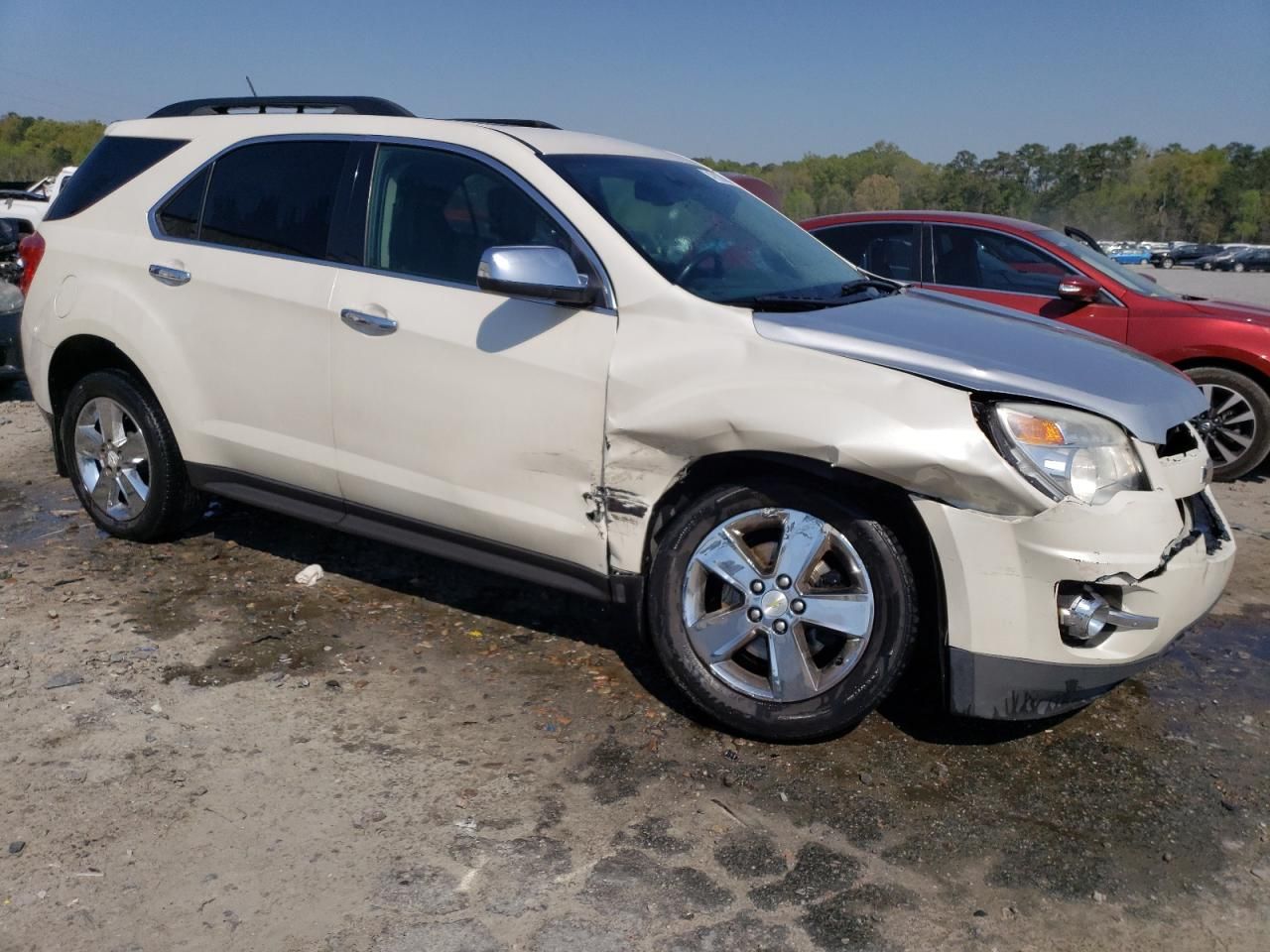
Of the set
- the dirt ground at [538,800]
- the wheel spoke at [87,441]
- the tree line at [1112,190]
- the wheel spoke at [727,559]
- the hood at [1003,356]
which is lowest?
the dirt ground at [538,800]

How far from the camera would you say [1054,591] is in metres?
2.96

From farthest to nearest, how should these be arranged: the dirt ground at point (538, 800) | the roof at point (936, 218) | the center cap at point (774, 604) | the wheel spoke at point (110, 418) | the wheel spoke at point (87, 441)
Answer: the roof at point (936, 218), the wheel spoke at point (87, 441), the wheel spoke at point (110, 418), the center cap at point (774, 604), the dirt ground at point (538, 800)

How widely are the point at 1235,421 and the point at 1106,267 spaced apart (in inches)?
51.8

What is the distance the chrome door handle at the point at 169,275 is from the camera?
14.5 feet

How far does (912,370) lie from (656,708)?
1.41 m

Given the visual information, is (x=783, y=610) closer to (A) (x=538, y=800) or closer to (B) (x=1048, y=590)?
(B) (x=1048, y=590)

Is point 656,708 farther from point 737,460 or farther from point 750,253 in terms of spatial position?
point 750,253

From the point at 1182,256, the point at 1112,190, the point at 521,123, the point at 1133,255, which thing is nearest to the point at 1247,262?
the point at 1182,256

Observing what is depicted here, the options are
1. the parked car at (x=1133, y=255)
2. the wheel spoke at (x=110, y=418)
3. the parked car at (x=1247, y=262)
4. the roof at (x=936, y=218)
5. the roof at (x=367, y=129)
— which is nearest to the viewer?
the roof at (x=367, y=129)

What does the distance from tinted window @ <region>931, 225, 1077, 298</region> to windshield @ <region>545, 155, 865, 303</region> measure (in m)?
3.25

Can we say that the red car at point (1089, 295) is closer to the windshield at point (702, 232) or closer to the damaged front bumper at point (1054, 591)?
the windshield at point (702, 232)

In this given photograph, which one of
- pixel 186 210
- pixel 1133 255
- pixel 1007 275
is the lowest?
pixel 1007 275

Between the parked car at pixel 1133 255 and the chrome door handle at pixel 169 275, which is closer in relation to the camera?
the chrome door handle at pixel 169 275

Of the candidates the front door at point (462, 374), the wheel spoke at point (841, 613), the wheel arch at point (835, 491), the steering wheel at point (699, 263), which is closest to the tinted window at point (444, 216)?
the front door at point (462, 374)
